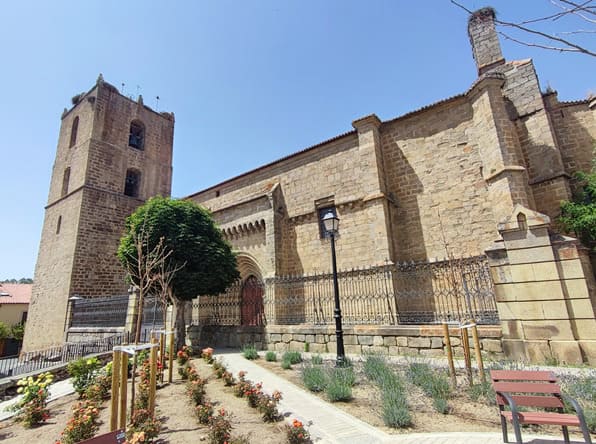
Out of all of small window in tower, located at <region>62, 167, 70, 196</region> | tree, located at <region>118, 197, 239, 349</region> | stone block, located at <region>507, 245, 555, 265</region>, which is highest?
small window in tower, located at <region>62, 167, 70, 196</region>

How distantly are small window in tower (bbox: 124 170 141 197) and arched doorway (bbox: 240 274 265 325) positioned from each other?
1327cm

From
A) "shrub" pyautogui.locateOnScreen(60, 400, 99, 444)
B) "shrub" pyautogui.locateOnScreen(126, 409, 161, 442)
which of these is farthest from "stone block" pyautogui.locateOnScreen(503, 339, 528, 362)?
"shrub" pyautogui.locateOnScreen(60, 400, 99, 444)

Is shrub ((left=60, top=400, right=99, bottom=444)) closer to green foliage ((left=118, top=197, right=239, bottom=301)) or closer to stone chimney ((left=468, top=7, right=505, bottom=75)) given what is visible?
green foliage ((left=118, top=197, right=239, bottom=301))

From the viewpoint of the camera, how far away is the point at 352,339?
8953 millimetres

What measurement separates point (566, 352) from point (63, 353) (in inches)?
784

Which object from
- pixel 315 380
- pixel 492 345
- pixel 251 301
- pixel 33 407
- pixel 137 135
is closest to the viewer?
pixel 33 407

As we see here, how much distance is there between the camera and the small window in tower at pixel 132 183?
22895 millimetres

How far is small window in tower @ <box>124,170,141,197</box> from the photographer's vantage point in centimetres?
2290

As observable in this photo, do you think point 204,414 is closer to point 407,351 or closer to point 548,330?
point 407,351

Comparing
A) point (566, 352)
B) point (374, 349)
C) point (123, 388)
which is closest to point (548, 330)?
point (566, 352)

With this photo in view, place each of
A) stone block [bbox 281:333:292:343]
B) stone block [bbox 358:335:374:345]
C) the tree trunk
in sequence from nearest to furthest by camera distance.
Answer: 1. stone block [bbox 358:335:374:345]
2. stone block [bbox 281:333:292:343]
3. the tree trunk

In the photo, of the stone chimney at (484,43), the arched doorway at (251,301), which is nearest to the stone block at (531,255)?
the arched doorway at (251,301)

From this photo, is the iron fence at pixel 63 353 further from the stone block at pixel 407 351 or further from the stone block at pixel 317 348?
the stone block at pixel 407 351

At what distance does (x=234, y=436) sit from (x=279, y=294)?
7.92m
